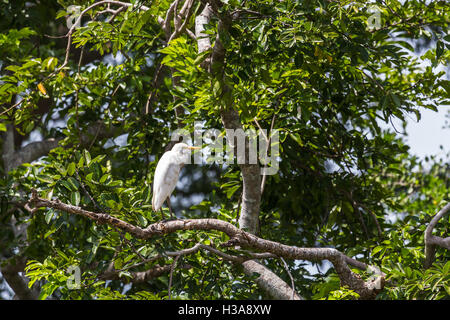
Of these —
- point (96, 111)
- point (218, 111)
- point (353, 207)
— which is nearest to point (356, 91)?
point (353, 207)

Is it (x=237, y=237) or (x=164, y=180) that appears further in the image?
(x=164, y=180)

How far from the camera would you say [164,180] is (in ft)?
11.8

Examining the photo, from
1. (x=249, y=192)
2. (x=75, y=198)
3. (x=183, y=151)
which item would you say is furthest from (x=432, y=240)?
(x=75, y=198)

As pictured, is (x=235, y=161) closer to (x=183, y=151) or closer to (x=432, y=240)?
(x=183, y=151)

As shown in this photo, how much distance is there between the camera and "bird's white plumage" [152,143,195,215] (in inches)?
139

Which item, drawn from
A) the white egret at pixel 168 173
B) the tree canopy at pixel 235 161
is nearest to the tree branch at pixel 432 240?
the tree canopy at pixel 235 161

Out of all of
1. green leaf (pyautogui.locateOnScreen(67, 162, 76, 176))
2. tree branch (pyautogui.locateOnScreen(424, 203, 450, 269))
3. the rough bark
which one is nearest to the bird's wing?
the rough bark

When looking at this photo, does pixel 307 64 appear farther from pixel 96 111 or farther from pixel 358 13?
pixel 96 111

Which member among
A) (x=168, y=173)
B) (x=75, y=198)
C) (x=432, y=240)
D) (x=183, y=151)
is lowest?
(x=432, y=240)

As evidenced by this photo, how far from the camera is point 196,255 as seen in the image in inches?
144

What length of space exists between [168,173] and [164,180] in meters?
0.06

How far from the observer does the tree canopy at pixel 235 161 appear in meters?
3.11

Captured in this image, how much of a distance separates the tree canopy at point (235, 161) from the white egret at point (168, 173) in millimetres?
109

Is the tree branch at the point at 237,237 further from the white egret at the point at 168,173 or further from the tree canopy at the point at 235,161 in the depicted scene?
the white egret at the point at 168,173
